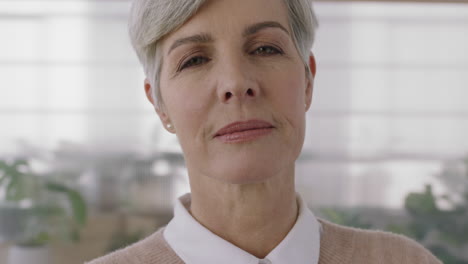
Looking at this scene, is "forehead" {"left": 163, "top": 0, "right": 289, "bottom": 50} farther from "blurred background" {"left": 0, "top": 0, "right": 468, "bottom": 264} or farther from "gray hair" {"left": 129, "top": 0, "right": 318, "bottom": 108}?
"blurred background" {"left": 0, "top": 0, "right": 468, "bottom": 264}

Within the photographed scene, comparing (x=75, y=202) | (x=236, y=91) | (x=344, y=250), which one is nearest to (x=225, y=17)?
(x=236, y=91)

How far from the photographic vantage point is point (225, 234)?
113 centimetres

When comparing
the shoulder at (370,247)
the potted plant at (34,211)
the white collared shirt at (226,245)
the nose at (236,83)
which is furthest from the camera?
the potted plant at (34,211)

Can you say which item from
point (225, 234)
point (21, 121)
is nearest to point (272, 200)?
point (225, 234)

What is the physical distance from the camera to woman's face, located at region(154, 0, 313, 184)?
1000mm

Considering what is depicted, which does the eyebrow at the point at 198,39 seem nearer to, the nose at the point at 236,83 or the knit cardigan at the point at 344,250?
the nose at the point at 236,83

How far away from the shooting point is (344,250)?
121 cm

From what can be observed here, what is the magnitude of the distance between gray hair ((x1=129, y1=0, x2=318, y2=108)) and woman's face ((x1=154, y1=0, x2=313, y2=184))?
0.03m

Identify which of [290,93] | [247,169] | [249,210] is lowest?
[249,210]

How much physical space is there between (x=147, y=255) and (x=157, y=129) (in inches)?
52.4

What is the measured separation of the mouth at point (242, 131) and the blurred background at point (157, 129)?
4.81 feet

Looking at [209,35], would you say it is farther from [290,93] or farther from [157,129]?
[157,129]

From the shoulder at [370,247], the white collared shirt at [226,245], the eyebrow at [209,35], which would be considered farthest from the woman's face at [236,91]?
the shoulder at [370,247]

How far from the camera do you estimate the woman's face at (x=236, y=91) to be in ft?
3.28
